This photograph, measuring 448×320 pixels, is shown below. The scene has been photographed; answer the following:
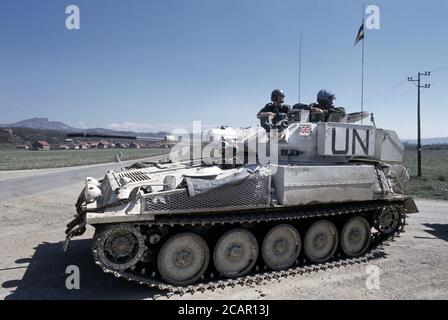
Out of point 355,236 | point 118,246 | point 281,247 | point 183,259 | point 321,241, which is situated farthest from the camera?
point 355,236

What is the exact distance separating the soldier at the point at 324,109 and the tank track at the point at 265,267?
2.22 meters

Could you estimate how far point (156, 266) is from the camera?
22.9 feet

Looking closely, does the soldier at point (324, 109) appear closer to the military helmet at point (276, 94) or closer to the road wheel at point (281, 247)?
the military helmet at point (276, 94)

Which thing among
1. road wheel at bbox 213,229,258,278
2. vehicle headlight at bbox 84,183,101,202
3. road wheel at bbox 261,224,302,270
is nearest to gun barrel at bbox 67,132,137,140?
vehicle headlight at bbox 84,183,101,202

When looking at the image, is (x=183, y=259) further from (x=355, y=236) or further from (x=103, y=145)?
(x=103, y=145)

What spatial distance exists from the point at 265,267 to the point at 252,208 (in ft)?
4.42

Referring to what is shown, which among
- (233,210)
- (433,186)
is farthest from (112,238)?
(433,186)

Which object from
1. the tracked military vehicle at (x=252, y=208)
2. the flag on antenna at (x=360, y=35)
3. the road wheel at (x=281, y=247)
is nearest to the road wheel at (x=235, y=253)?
the tracked military vehicle at (x=252, y=208)

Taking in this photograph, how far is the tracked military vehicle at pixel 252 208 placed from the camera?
652 centimetres

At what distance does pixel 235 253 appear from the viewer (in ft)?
24.1

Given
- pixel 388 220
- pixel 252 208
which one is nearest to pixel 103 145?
pixel 388 220

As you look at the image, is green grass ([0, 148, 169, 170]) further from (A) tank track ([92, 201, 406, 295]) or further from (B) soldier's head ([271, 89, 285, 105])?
(A) tank track ([92, 201, 406, 295])

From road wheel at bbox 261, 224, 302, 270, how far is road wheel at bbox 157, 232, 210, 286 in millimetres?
1274
